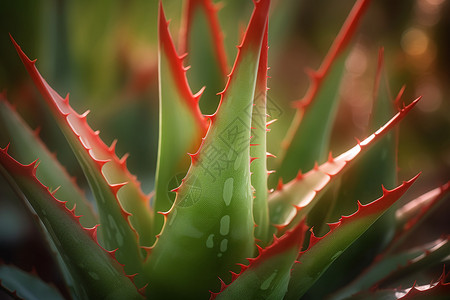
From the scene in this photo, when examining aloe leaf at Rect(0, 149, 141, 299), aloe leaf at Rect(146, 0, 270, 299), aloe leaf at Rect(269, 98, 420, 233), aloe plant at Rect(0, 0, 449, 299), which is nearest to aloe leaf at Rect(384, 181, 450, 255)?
aloe plant at Rect(0, 0, 449, 299)

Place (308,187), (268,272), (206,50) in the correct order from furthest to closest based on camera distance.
Answer: (206,50) < (308,187) < (268,272)

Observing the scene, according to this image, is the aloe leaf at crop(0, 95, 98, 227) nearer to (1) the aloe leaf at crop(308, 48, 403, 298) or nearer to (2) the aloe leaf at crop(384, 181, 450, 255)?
(1) the aloe leaf at crop(308, 48, 403, 298)

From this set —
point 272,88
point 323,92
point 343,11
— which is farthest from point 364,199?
point 343,11

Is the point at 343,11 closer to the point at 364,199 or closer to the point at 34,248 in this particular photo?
the point at 364,199

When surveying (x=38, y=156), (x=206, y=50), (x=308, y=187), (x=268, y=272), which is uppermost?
(x=206, y=50)

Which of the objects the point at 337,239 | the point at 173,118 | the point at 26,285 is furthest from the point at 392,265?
the point at 26,285

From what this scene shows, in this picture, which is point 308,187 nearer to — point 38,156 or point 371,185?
point 371,185
